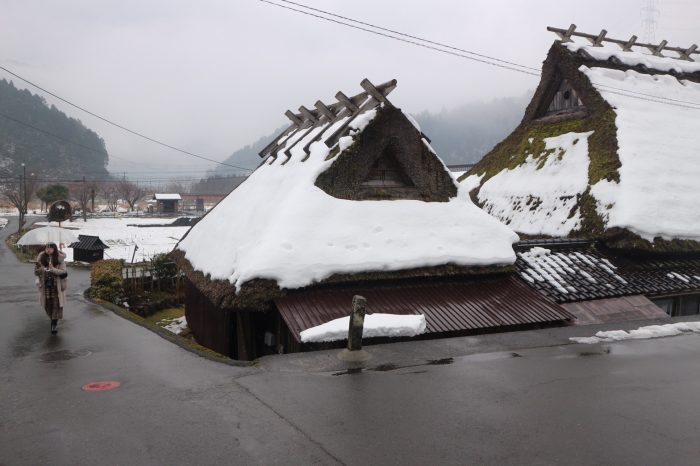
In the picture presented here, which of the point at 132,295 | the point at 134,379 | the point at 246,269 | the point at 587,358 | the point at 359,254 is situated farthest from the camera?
the point at 132,295

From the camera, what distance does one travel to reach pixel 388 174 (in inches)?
436

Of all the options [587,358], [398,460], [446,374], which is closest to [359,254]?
[446,374]

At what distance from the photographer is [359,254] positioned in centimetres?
909

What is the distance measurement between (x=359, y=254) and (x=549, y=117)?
12576 millimetres

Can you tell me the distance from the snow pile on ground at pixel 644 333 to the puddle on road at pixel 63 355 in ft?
28.3

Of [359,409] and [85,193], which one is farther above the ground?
[85,193]

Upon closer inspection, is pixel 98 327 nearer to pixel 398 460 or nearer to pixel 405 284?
pixel 405 284

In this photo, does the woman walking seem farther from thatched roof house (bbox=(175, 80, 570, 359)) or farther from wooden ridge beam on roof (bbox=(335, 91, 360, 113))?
wooden ridge beam on roof (bbox=(335, 91, 360, 113))

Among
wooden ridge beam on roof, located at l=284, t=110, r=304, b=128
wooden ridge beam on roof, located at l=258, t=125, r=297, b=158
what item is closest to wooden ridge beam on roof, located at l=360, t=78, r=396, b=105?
wooden ridge beam on roof, located at l=284, t=110, r=304, b=128

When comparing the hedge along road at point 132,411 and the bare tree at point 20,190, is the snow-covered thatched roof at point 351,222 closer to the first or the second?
the hedge along road at point 132,411

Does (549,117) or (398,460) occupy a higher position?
(549,117)

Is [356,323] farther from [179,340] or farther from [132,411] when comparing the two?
[179,340]

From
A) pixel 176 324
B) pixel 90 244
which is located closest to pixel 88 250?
pixel 90 244

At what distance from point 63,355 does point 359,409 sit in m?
5.66
